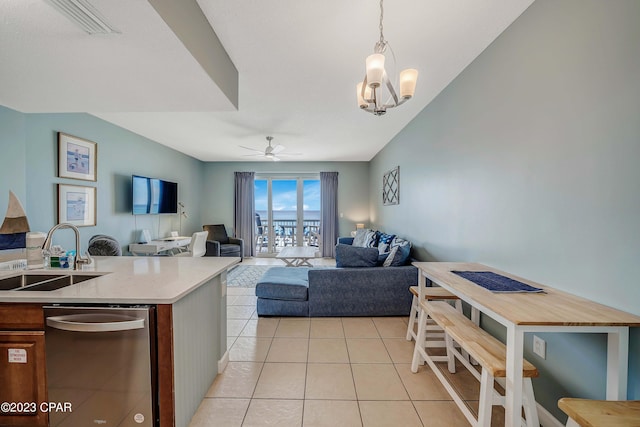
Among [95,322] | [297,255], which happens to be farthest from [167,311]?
[297,255]

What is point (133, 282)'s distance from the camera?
5.09ft

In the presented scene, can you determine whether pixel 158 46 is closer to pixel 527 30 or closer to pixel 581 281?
pixel 527 30

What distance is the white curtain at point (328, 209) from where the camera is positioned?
6.81 m

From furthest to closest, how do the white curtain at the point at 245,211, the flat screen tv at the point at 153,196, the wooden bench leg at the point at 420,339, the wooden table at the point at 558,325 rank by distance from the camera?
1. the white curtain at the point at 245,211
2. the flat screen tv at the point at 153,196
3. the wooden bench leg at the point at 420,339
4. the wooden table at the point at 558,325

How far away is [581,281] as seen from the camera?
52.1 inches

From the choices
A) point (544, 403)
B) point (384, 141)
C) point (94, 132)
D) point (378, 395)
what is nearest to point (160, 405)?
point (378, 395)

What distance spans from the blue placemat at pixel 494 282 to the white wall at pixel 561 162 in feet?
0.46

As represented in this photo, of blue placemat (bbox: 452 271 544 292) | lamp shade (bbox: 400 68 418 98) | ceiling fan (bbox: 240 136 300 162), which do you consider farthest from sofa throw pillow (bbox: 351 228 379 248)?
lamp shade (bbox: 400 68 418 98)

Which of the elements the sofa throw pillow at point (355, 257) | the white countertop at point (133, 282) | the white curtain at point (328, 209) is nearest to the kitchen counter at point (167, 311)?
the white countertop at point (133, 282)

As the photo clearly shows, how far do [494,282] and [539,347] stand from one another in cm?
48

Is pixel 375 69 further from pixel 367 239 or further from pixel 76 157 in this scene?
pixel 76 157

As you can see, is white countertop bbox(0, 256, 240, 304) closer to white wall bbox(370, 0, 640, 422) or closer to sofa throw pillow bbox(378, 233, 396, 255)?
white wall bbox(370, 0, 640, 422)

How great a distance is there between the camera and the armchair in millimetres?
5504

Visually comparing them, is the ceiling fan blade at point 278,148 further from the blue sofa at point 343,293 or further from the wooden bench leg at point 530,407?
the wooden bench leg at point 530,407
